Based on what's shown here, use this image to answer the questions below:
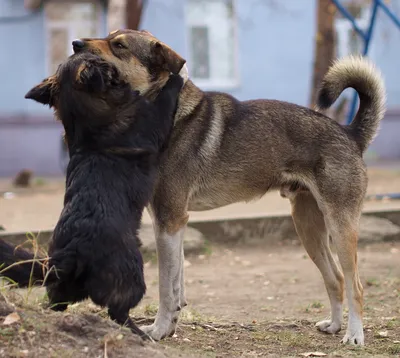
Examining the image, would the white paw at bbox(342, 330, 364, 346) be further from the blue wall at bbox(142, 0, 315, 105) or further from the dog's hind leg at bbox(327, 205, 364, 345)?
the blue wall at bbox(142, 0, 315, 105)

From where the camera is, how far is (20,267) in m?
3.69

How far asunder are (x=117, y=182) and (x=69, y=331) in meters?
0.82

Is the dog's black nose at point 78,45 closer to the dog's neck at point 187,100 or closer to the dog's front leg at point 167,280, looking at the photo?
the dog's neck at point 187,100

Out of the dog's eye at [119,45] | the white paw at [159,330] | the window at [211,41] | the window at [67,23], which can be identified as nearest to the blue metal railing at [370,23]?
the dog's eye at [119,45]

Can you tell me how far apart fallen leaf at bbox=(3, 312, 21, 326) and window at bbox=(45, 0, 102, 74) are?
14.7 meters

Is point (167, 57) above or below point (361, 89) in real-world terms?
above

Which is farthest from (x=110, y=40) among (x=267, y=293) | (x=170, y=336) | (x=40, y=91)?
(x=267, y=293)

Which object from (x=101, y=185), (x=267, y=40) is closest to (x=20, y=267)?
(x=101, y=185)

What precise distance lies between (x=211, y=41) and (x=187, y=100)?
46.2 feet

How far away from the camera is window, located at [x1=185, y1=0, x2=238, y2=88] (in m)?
18.4

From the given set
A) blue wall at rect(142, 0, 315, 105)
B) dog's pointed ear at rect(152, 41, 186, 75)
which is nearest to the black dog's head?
dog's pointed ear at rect(152, 41, 186, 75)

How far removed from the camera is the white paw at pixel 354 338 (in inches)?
183

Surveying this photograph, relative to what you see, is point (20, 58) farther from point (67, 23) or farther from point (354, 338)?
point (354, 338)

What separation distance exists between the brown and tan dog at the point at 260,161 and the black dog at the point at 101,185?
305 mm
